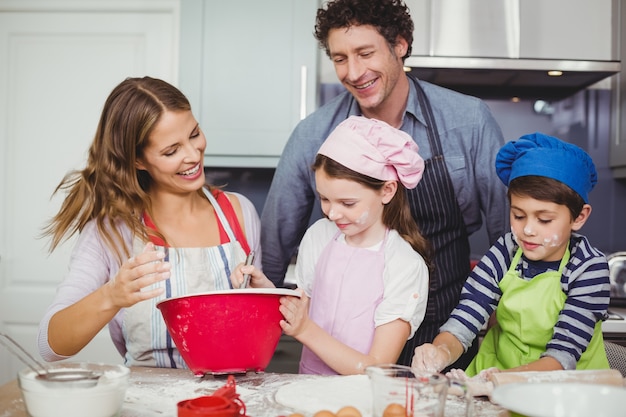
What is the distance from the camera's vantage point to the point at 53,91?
313 centimetres

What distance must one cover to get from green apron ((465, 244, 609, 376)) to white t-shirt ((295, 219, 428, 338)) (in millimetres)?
194

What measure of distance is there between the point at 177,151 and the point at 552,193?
2.79ft

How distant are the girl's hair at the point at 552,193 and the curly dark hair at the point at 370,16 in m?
0.63

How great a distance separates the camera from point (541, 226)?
1402 mm

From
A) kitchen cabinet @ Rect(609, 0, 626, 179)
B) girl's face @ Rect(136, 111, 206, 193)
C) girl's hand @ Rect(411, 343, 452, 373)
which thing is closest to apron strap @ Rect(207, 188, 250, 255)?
girl's face @ Rect(136, 111, 206, 193)

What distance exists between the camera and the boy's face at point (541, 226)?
55.0 inches

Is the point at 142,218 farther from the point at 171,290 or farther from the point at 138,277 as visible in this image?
the point at 138,277

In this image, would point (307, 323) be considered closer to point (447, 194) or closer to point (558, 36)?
point (447, 194)

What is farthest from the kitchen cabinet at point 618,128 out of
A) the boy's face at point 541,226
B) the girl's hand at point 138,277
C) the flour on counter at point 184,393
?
the girl's hand at point 138,277

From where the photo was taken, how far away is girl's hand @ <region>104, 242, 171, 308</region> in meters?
1.14

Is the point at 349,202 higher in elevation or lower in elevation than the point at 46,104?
lower

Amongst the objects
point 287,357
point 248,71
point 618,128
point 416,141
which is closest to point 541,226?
point 416,141

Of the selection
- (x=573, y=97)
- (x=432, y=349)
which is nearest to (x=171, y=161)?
(x=432, y=349)

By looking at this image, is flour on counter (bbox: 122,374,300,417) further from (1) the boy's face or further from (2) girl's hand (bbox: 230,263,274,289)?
(1) the boy's face
